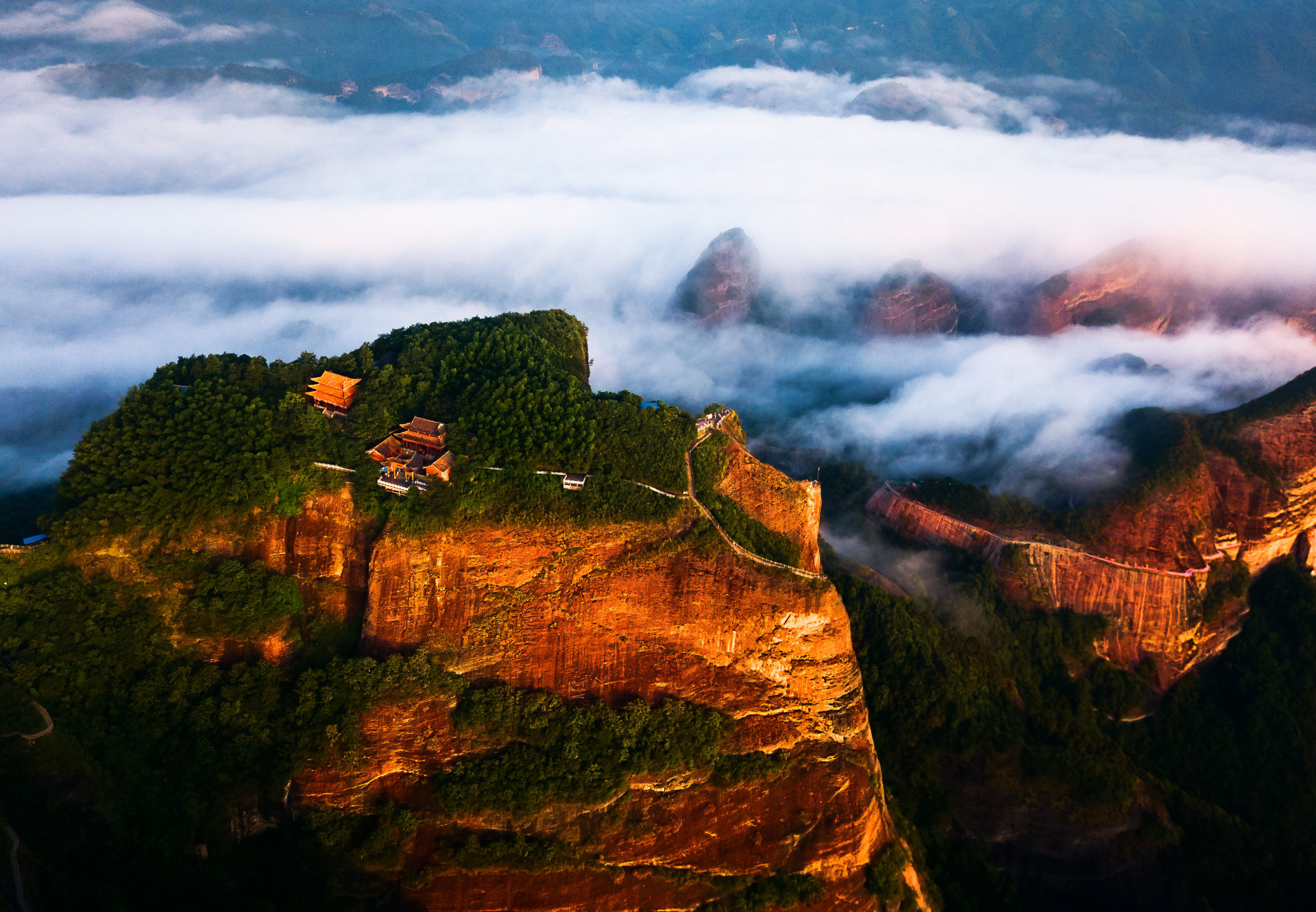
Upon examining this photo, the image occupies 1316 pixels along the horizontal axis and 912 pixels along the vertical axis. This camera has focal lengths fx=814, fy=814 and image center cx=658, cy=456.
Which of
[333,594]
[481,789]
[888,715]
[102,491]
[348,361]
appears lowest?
[888,715]

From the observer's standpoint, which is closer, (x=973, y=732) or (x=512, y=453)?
(x=512, y=453)

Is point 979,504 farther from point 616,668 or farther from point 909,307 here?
point 909,307

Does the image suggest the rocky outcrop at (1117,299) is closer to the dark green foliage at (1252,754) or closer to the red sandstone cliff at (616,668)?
the dark green foliage at (1252,754)

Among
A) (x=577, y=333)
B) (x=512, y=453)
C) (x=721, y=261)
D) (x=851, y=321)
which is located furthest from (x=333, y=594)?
(x=851, y=321)

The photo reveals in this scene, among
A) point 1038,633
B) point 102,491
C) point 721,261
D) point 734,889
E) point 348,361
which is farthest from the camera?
point 721,261

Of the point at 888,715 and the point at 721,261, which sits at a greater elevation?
the point at 721,261

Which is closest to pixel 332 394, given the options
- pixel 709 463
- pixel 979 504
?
pixel 709 463

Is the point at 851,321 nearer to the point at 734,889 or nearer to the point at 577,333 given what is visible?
the point at 577,333

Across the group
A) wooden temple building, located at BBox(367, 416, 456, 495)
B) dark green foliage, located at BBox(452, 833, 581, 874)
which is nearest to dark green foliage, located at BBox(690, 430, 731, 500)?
wooden temple building, located at BBox(367, 416, 456, 495)
